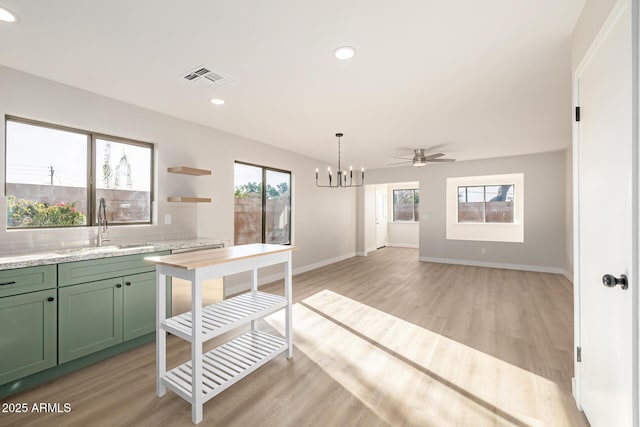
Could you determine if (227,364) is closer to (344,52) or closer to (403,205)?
(344,52)

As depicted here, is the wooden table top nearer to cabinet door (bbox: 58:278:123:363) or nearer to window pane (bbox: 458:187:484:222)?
cabinet door (bbox: 58:278:123:363)

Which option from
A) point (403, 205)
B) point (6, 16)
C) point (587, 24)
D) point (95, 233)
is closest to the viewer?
point (587, 24)

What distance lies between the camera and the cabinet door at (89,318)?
2277mm

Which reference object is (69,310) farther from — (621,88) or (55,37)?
(621,88)

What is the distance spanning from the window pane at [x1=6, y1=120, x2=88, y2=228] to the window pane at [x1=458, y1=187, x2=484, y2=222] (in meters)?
8.01

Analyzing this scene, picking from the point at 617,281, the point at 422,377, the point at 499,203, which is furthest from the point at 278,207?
the point at 499,203

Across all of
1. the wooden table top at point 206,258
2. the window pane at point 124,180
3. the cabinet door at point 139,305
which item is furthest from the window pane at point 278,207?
the wooden table top at point 206,258

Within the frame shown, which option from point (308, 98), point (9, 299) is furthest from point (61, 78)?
point (308, 98)

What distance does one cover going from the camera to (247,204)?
4.93 meters

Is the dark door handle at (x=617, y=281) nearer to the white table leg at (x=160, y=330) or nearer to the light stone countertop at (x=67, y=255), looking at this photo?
the white table leg at (x=160, y=330)

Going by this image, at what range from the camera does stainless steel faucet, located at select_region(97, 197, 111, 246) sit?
9.75 feet

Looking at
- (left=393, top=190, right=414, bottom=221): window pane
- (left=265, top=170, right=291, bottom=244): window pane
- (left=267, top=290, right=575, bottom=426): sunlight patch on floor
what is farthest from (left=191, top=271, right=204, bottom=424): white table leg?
(left=393, top=190, right=414, bottom=221): window pane

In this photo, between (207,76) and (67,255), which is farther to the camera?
(207,76)

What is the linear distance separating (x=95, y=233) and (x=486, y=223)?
8075mm
